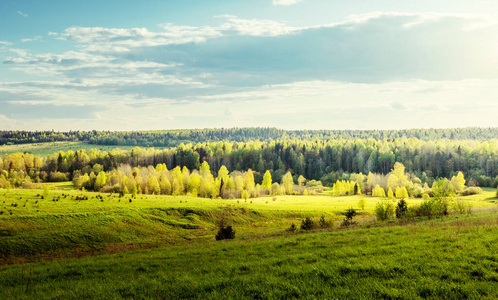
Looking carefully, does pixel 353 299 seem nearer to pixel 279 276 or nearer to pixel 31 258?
pixel 279 276

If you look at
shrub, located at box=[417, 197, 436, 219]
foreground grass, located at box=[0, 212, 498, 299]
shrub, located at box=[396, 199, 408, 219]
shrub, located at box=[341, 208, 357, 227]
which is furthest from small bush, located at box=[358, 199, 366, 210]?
foreground grass, located at box=[0, 212, 498, 299]

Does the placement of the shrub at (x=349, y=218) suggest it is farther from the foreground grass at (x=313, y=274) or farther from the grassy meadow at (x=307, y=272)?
the foreground grass at (x=313, y=274)

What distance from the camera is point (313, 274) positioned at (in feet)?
42.5

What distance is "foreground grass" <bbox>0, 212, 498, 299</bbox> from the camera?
10836 mm

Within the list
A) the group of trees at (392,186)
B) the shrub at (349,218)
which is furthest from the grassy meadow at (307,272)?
the group of trees at (392,186)

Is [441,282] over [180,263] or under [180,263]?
over

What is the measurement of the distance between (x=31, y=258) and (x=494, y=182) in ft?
577

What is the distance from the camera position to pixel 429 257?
45.9 feet

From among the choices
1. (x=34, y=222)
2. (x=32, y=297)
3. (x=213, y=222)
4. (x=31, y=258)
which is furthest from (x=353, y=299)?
(x=213, y=222)

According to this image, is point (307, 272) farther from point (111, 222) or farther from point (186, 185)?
point (186, 185)

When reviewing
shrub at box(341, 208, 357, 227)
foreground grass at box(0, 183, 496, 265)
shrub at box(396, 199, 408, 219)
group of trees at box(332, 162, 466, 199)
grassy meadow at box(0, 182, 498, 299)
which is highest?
grassy meadow at box(0, 182, 498, 299)

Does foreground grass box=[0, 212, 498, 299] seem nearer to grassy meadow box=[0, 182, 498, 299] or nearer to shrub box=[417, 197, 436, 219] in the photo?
grassy meadow box=[0, 182, 498, 299]

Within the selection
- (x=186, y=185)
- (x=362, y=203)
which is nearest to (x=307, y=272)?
(x=362, y=203)

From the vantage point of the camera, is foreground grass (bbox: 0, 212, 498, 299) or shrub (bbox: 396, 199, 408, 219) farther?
shrub (bbox: 396, 199, 408, 219)
